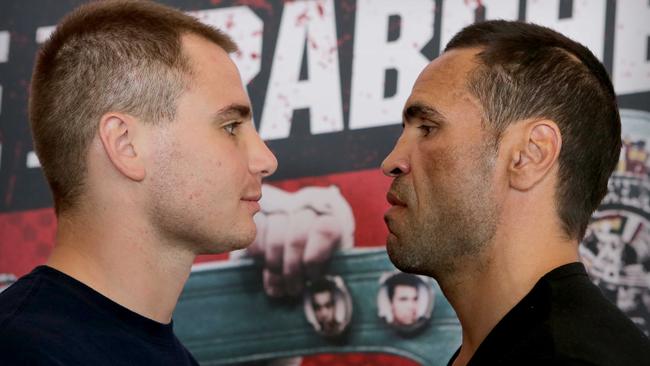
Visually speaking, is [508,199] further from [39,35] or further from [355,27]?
[39,35]

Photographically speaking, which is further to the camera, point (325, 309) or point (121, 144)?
point (325, 309)

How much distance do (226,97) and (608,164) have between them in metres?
0.66

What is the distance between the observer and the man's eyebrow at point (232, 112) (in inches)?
62.3

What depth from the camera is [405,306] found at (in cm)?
236

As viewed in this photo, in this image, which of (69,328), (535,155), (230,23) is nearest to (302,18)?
(230,23)

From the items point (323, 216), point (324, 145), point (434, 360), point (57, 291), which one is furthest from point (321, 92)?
point (57, 291)

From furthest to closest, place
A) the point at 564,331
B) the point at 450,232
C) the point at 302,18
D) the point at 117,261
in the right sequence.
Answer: the point at 302,18
the point at 450,232
the point at 117,261
the point at 564,331

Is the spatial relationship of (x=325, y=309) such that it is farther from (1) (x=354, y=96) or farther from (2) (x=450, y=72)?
(2) (x=450, y=72)

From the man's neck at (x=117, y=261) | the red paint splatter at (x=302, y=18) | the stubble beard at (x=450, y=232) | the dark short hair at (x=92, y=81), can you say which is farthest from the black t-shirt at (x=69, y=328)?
the red paint splatter at (x=302, y=18)

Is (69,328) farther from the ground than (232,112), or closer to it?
closer to it

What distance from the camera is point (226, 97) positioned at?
1.60 m

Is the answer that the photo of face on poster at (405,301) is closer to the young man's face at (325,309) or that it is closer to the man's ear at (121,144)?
the young man's face at (325,309)

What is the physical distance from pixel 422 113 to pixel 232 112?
0.33 metres

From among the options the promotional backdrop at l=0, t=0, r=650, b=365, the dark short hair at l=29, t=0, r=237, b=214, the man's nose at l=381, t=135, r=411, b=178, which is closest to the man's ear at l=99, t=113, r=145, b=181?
the dark short hair at l=29, t=0, r=237, b=214
